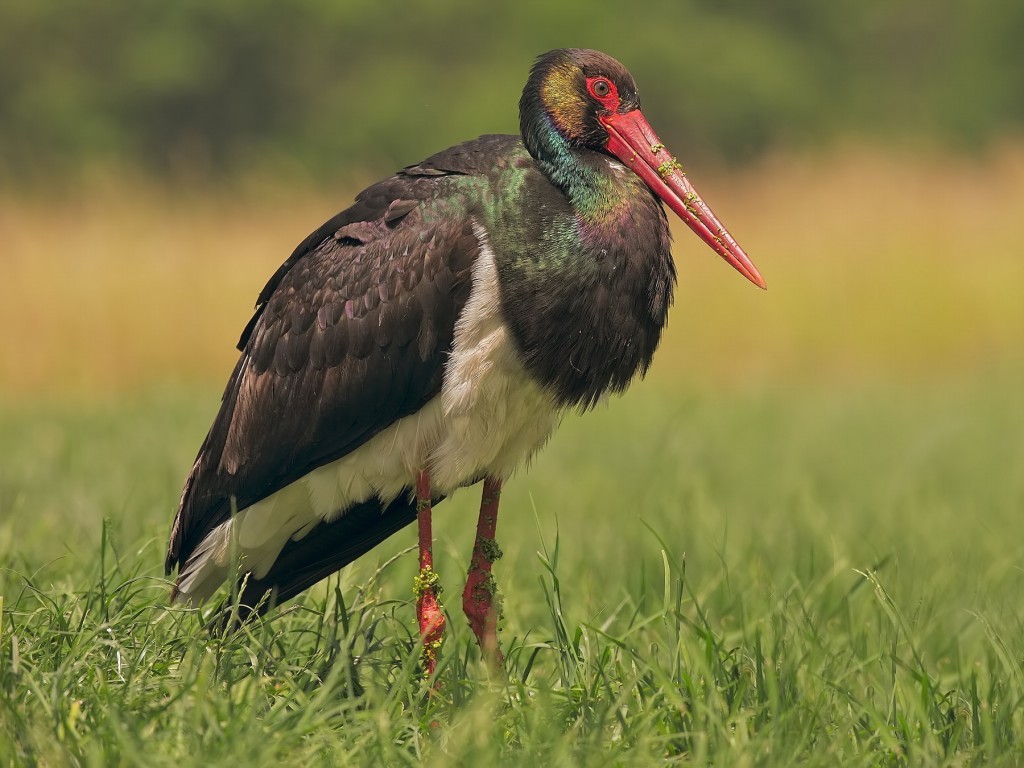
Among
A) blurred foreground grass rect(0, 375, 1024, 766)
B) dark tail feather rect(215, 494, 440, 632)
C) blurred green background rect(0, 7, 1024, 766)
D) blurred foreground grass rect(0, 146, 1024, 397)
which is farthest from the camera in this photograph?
blurred foreground grass rect(0, 146, 1024, 397)

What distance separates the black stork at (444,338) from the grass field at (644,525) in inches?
7.2

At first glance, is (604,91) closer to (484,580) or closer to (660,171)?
(660,171)

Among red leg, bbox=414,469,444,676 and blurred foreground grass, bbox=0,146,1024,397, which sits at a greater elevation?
red leg, bbox=414,469,444,676

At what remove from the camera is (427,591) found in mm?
3535

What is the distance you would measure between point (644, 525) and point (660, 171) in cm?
124

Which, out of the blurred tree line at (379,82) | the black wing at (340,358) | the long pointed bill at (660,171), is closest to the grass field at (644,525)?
the black wing at (340,358)

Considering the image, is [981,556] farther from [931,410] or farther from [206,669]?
[931,410]

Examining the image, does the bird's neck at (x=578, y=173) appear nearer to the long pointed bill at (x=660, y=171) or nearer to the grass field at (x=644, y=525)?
the long pointed bill at (x=660, y=171)

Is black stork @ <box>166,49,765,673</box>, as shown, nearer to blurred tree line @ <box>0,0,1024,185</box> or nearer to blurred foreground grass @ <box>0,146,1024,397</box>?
blurred foreground grass @ <box>0,146,1024,397</box>

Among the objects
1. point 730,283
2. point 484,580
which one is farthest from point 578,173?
point 730,283

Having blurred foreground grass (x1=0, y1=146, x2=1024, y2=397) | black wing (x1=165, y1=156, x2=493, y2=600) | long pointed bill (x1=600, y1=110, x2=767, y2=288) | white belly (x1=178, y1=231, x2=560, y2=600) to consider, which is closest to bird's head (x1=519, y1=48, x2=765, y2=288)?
long pointed bill (x1=600, y1=110, x2=767, y2=288)

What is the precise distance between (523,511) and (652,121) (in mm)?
18046

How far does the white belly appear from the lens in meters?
3.42

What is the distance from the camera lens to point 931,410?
28.6 ft
